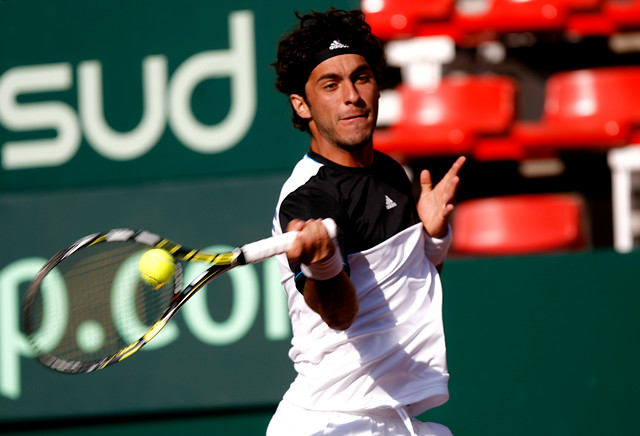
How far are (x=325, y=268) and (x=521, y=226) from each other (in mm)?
2650

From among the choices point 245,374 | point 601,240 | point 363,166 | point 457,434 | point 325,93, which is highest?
point 325,93

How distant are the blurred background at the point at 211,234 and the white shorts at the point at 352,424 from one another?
150 centimetres

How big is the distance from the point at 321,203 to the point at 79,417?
2.31 meters

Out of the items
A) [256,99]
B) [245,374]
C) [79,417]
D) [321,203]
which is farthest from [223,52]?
[321,203]

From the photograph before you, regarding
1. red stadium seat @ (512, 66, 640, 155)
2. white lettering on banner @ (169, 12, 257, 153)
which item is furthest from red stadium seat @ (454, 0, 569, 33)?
white lettering on banner @ (169, 12, 257, 153)

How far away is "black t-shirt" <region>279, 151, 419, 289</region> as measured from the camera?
7.13 feet

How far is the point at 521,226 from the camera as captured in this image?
4.46 metres

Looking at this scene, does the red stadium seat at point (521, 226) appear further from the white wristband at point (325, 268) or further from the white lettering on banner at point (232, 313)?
the white wristband at point (325, 268)

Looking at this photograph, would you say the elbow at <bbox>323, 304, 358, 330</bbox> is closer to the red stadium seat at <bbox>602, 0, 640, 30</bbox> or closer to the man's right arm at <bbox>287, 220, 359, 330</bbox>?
the man's right arm at <bbox>287, 220, 359, 330</bbox>

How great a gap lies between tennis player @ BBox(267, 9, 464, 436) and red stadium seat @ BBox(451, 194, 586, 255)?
6.78 ft

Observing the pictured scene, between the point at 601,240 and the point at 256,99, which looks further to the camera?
the point at 601,240

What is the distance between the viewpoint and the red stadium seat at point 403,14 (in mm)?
5051

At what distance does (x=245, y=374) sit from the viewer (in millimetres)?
3916

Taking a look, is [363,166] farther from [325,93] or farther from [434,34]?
[434,34]
